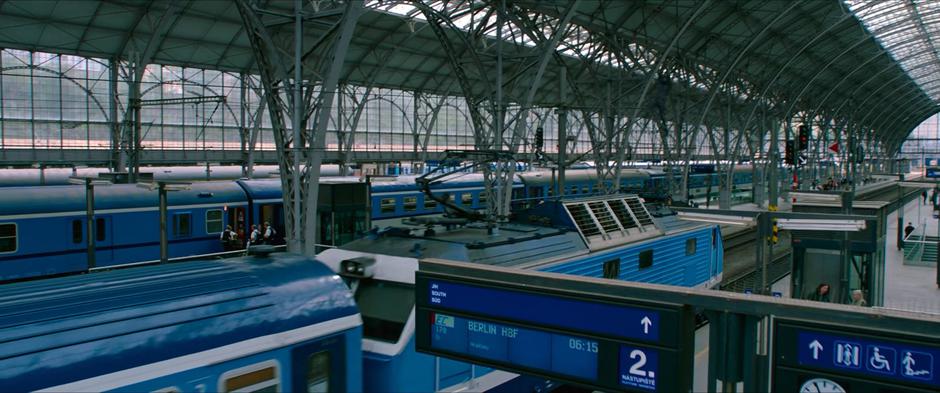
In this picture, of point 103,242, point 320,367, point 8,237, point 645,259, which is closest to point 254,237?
point 103,242

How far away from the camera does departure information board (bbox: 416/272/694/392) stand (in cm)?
444

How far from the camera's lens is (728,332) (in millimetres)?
4219

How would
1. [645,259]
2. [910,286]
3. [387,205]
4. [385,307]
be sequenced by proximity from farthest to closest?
1. [387,205]
2. [910,286]
3. [645,259]
4. [385,307]

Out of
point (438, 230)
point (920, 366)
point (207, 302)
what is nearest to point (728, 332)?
point (920, 366)

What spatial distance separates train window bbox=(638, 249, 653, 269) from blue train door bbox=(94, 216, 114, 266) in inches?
616

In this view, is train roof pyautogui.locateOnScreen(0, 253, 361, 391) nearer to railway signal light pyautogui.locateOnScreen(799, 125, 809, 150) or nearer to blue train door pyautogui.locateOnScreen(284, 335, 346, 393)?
blue train door pyautogui.locateOnScreen(284, 335, 346, 393)

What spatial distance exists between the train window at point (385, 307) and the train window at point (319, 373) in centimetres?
150

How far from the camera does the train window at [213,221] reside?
877 inches

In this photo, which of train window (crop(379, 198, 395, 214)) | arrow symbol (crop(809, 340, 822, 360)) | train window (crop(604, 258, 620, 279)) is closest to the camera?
arrow symbol (crop(809, 340, 822, 360))

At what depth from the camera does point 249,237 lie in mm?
23172

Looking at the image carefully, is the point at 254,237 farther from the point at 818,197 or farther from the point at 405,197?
the point at 818,197

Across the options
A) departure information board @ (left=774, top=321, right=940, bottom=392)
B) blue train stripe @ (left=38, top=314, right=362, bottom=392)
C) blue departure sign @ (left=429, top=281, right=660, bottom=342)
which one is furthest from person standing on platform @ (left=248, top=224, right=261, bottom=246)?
departure information board @ (left=774, top=321, right=940, bottom=392)

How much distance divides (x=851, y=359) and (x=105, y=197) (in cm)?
2064

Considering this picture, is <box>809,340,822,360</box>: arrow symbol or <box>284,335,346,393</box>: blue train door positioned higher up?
<box>809,340,822,360</box>: arrow symbol
